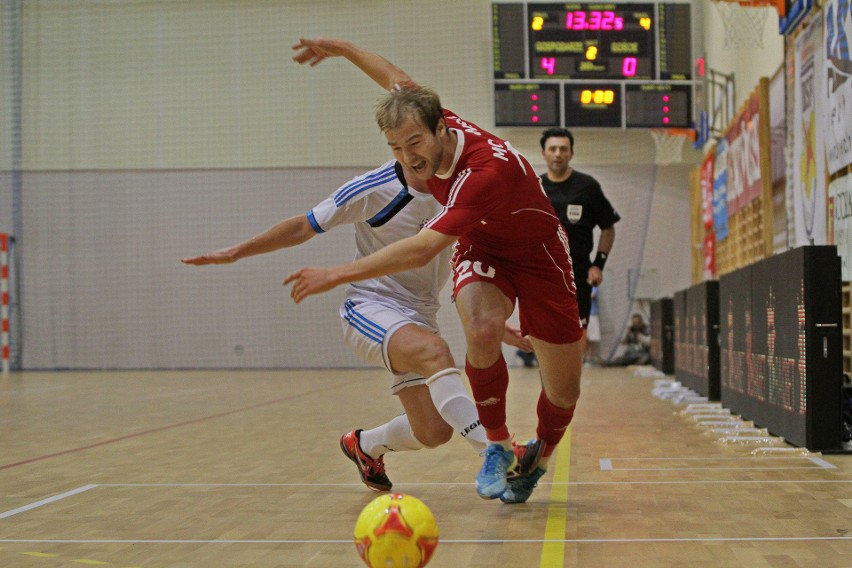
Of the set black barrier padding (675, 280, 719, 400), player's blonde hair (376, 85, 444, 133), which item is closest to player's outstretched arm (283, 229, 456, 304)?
player's blonde hair (376, 85, 444, 133)

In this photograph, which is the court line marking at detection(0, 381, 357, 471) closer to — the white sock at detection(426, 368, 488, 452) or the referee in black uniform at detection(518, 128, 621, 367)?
the white sock at detection(426, 368, 488, 452)

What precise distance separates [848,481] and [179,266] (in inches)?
648

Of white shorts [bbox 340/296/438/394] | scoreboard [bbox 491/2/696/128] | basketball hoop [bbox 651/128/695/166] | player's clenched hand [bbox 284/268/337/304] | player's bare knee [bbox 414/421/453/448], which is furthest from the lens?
basketball hoop [bbox 651/128/695/166]

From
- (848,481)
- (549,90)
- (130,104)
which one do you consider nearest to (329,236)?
(130,104)

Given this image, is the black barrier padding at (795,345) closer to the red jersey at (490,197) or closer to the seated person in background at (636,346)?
the red jersey at (490,197)

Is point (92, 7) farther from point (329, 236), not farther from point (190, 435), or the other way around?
point (190, 435)

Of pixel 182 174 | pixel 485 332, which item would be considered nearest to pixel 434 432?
pixel 485 332

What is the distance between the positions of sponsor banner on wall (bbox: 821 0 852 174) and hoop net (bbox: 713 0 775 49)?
3954 millimetres

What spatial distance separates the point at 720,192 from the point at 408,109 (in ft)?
38.2

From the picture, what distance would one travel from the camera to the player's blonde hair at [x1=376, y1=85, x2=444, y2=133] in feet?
10.9

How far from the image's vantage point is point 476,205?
3270mm

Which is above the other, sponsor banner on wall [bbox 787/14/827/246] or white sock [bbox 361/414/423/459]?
sponsor banner on wall [bbox 787/14/827/246]

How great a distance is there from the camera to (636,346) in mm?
17703

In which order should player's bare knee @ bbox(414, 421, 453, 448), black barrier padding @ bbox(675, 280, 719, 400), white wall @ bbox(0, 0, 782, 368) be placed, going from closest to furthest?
1. player's bare knee @ bbox(414, 421, 453, 448)
2. black barrier padding @ bbox(675, 280, 719, 400)
3. white wall @ bbox(0, 0, 782, 368)
